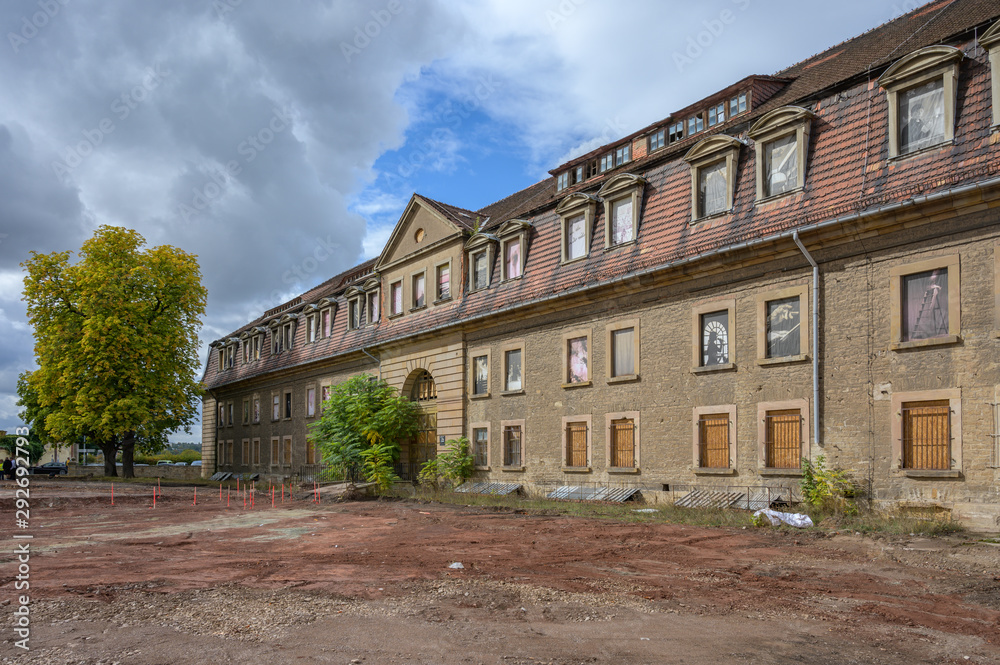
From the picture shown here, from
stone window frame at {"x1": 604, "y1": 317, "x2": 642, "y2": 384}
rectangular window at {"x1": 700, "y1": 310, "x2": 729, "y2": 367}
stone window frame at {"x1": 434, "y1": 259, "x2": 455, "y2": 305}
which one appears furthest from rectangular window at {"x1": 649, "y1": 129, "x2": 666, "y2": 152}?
stone window frame at {"x1": 434, "y1": 259, "x2": 455, "y2": 305}

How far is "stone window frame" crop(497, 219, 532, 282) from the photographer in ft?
87.7

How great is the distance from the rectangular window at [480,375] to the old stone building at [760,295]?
9cm

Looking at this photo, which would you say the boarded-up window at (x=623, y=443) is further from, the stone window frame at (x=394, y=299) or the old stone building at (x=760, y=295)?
the stone window frame at (x=394, y=299)

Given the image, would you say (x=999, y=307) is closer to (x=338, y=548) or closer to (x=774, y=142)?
(x=774, y=142)

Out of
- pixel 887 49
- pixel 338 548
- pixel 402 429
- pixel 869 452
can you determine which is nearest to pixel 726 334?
pixel 869 452

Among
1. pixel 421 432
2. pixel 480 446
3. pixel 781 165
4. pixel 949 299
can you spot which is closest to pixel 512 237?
pixel 480 446

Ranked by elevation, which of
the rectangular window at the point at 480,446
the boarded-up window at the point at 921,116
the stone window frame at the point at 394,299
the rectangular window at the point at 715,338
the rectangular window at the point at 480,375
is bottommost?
the rectangular window at the point at 480,446

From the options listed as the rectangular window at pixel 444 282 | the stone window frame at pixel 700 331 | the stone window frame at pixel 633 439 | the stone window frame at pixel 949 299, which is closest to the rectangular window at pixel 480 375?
the rectangular window at pixel 444 282

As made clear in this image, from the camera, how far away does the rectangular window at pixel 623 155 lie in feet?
82.6

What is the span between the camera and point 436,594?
908cm

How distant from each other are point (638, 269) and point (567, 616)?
48.2 ft

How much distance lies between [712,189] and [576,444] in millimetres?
8512

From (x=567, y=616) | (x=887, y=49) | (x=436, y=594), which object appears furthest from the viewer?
(x=887, y=49)

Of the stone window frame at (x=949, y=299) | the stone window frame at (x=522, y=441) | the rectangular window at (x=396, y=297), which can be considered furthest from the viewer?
the rectangular window at (x=396, y=297)
